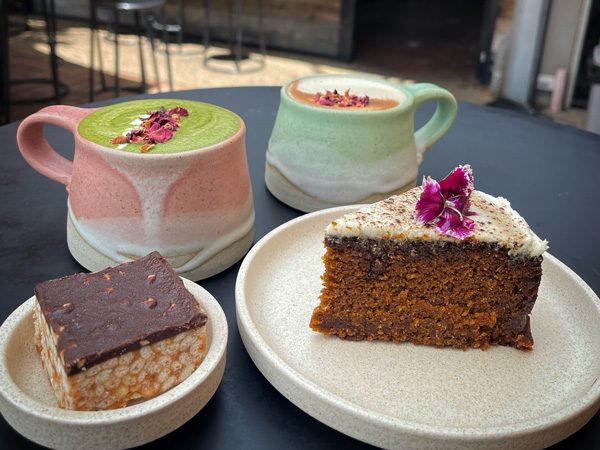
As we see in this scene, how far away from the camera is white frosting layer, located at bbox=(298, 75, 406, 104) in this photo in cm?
125

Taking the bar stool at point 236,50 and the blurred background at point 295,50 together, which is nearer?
the blurred background at point 295,50

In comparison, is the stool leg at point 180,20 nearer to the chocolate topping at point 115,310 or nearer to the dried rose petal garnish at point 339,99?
the dried rose petal garnish at point 339,99

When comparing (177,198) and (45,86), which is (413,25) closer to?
(45,86)

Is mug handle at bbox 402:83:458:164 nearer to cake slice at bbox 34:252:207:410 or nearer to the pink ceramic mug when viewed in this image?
the pink ceramic mug

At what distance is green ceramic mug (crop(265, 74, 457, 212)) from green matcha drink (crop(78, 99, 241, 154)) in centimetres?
14

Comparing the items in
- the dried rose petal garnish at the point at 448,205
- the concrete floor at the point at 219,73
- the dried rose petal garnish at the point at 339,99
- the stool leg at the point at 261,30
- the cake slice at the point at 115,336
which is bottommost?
the concrete floor at the point at 219,73

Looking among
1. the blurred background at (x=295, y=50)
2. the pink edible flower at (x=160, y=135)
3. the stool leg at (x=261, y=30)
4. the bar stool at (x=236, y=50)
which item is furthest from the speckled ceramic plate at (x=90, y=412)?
the stool leg at (x=261, y=30)

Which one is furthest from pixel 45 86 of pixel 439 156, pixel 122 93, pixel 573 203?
pixel 573 203

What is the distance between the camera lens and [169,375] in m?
0.73

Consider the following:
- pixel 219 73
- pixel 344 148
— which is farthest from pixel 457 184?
pixel 219 73

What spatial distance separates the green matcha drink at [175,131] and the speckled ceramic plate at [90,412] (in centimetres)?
31

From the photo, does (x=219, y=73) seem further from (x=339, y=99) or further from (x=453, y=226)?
(x=453, y=226)

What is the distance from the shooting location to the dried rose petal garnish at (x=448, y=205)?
90cm

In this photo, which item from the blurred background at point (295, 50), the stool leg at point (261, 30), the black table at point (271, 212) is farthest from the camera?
the stool leg at point (261, 30)
